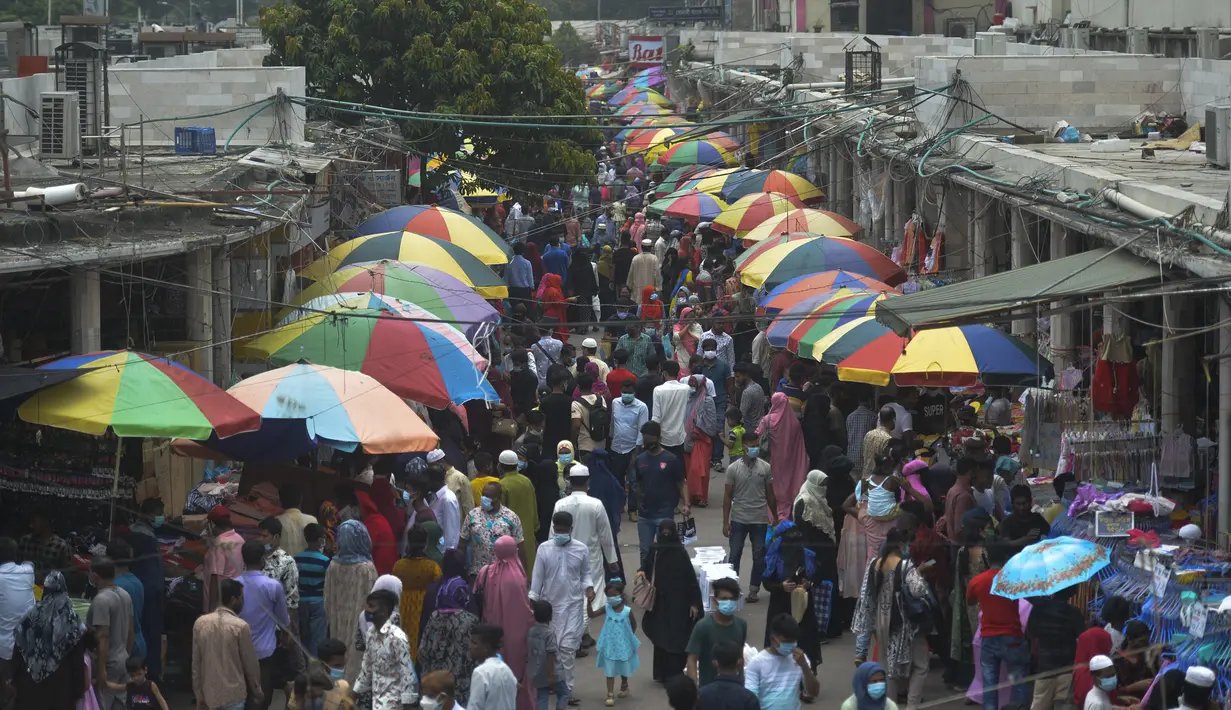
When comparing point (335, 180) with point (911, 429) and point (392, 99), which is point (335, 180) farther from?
point (911, 429)

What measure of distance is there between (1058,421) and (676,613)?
401 cm

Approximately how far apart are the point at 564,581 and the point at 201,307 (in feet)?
17.9

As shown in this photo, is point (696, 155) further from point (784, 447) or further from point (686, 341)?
point (784, 447)

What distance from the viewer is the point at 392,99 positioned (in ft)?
83.9

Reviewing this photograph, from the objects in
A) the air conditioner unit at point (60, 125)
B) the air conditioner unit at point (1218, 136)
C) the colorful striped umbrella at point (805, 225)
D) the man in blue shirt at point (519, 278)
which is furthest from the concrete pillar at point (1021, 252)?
the air conditioner unit at point (60, 125)

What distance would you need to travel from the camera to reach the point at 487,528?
34.5ft

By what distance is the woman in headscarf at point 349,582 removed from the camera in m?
9.80

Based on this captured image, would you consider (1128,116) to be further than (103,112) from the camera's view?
Yes

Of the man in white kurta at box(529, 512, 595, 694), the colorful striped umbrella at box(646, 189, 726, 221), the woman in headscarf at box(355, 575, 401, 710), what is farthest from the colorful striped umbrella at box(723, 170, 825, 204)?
the woman in headscarf at box(355, 575, 401, 710)

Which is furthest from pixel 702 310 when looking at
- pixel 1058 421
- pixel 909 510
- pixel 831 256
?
pixel 909 510

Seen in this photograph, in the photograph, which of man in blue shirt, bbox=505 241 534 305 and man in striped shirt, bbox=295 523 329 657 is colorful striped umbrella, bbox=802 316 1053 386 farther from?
man in blue shirt, bbox=505 241 534 305

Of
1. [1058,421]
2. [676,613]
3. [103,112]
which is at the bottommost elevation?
[676,613]

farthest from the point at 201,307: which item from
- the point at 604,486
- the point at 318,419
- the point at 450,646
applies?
the point at 450,646

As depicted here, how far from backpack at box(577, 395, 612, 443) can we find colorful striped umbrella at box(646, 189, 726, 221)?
1035cm
